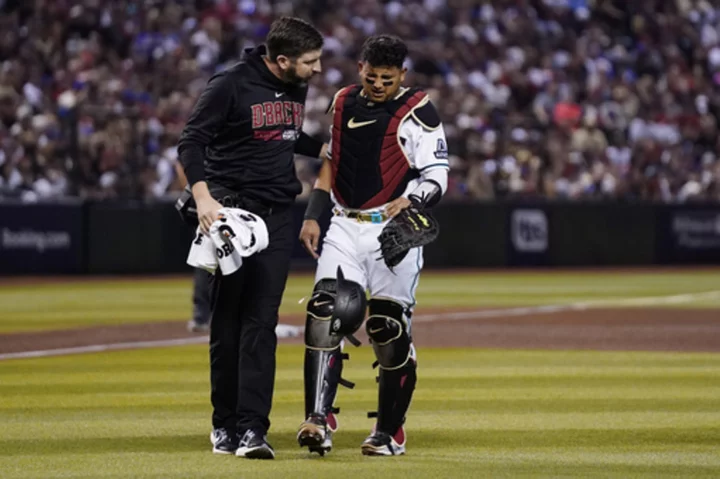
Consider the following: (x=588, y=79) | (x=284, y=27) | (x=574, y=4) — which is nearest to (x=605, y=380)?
(x=284, y=27)

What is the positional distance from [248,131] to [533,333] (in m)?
7.97

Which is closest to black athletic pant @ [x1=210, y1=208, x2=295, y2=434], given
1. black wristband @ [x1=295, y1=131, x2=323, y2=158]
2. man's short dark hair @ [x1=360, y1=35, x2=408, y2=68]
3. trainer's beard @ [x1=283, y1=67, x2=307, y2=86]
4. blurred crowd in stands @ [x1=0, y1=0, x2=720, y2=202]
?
black wristband @ [x1=295, y1=131, x2=323, y2=158]

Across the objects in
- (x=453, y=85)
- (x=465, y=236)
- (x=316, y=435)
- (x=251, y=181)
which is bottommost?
(x=465, y=236)

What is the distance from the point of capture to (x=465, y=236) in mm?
26594

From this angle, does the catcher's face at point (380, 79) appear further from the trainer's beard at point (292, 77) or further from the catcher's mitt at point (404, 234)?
the catcher's mitt at point (404, 234)

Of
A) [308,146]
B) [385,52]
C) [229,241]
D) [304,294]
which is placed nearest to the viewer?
[229,241]

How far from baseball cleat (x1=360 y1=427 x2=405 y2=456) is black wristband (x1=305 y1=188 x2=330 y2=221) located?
3.69 ft

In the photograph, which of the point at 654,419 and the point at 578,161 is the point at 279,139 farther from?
the point at 578,161

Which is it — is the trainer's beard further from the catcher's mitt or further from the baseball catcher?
the catcher's mitt

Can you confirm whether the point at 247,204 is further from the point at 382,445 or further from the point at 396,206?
the point at 382,445

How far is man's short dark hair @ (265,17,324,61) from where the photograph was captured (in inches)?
276

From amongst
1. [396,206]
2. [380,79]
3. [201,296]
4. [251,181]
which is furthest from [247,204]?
[201,296]

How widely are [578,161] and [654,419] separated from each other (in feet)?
65.1

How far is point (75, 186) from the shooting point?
23.2 metres
